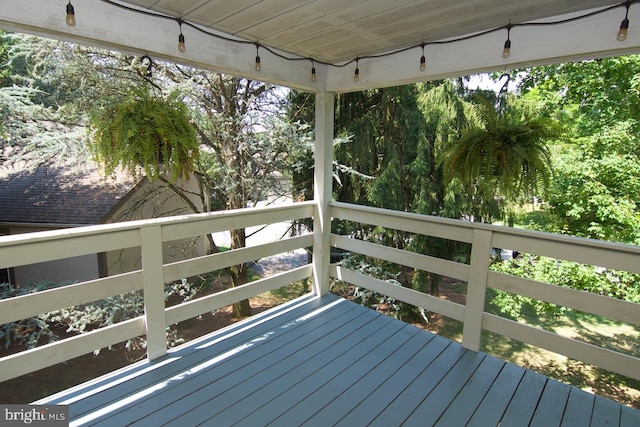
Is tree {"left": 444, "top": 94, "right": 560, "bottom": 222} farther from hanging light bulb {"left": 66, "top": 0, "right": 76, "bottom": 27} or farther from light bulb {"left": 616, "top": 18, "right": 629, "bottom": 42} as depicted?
hanging light bulb {"left": 66, "top": 0, "right": 76, "bottom": 27}

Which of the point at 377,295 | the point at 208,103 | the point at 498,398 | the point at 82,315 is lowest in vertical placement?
the point at 377,295

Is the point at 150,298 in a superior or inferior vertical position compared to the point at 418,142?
inferior

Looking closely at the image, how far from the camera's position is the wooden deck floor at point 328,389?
1.72 meters

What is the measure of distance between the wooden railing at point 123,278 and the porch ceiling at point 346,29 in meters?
1.01

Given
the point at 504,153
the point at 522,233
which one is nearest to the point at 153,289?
the point at 504,153

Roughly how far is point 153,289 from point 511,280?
2.34m

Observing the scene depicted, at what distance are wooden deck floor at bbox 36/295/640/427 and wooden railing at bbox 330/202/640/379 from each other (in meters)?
0.23

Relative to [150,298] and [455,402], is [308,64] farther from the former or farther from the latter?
[455,402]

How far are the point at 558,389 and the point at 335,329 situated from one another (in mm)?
1459

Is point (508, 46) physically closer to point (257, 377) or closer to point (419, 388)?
point (419, 388)

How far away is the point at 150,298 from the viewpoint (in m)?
2.13

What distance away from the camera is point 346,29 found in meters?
2.05

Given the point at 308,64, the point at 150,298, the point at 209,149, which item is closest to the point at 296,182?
the point at 209,149

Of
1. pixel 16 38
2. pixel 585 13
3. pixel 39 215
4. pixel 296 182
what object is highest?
pixel 16 38
